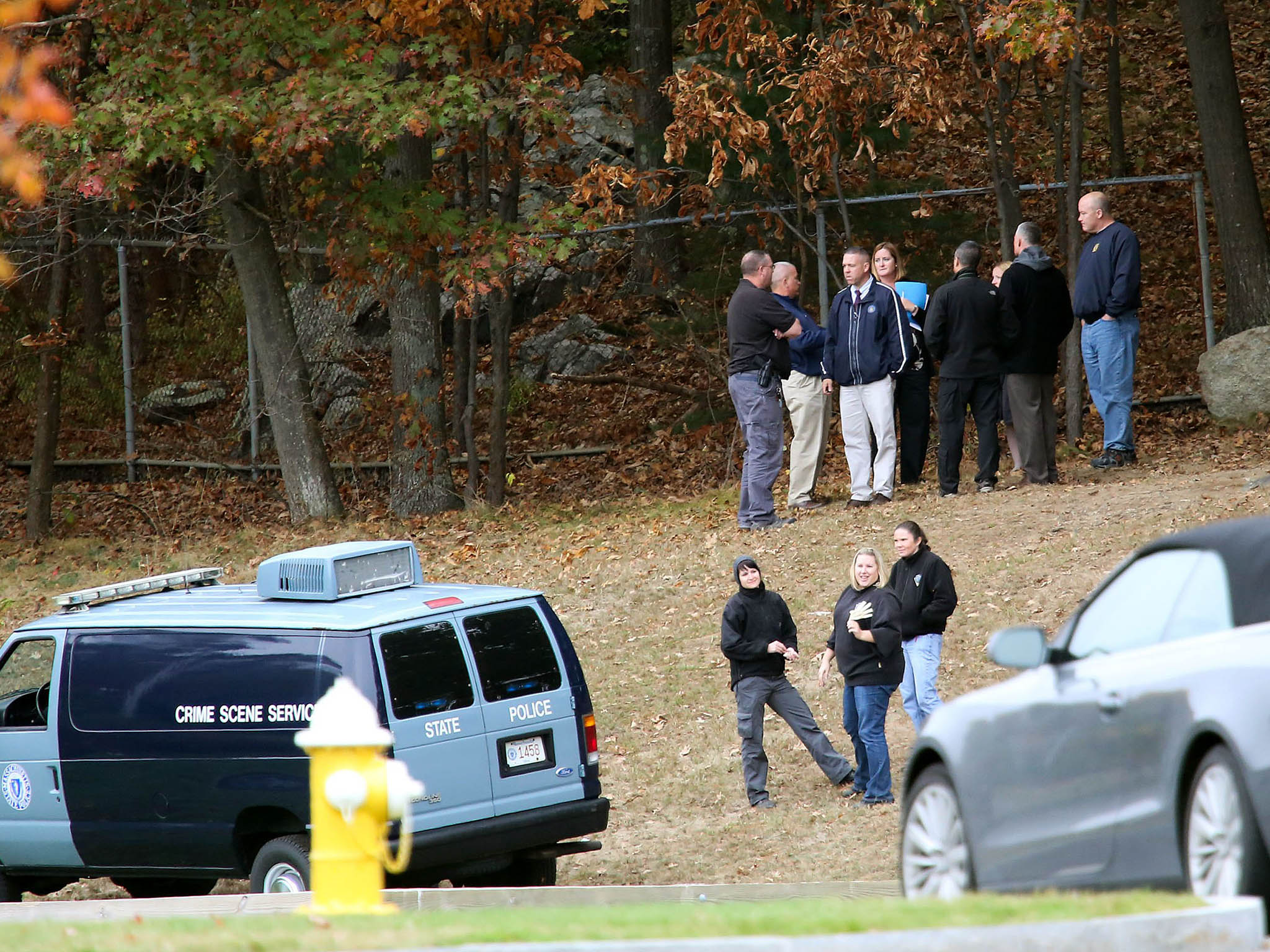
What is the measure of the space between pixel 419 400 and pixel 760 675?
9.80m

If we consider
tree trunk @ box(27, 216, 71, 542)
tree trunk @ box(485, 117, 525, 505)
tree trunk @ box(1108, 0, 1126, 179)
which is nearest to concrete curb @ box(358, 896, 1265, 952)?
tree trunk @ box(485, 117, 525, 505)

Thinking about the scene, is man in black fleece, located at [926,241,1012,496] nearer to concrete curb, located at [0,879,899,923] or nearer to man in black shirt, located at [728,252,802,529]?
man in black shirt, located at [728,252,802,529]

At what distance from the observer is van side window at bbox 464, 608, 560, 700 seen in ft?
31.9

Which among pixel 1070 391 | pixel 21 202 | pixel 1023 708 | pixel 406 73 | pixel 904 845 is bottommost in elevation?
pixel 904 845

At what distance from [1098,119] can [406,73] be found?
14.1 meters

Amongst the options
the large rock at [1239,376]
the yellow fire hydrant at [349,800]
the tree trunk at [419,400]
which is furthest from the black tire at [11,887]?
the large rock at [1239,376]

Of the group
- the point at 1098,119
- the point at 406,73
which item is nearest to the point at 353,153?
the point at 406,73

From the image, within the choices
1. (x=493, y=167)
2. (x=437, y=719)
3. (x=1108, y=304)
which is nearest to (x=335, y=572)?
(x=437, y=719)

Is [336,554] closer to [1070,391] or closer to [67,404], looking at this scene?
[1070,391]

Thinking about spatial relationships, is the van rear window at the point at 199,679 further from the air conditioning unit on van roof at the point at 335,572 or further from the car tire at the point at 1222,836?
the car tire at the point at 1222,836

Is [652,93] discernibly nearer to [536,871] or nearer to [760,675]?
[760,675]

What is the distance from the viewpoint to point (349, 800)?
5.06 metres

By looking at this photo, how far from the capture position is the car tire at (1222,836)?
466cm

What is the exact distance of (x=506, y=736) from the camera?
9.69m
